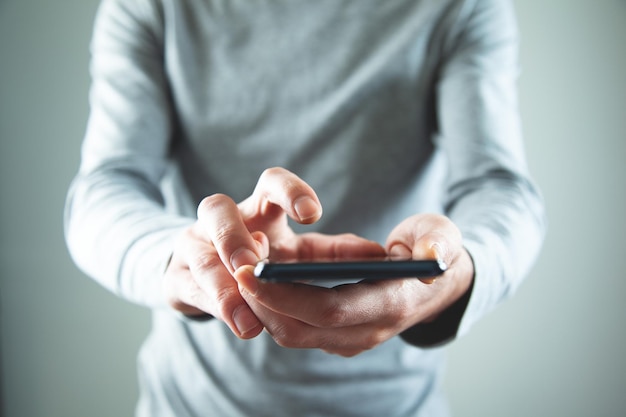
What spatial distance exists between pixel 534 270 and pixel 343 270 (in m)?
0.93

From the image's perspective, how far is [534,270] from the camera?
3.64 ft

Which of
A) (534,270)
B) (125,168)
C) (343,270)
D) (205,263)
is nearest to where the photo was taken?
(343,270)

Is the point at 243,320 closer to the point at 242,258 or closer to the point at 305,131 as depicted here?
the point at 242,258

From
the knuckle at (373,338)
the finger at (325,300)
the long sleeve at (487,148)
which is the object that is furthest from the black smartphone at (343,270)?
the long sleeve at (487,148)

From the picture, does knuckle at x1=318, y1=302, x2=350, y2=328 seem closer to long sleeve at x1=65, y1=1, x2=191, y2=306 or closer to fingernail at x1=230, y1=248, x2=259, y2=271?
fingernail at x1=230, y1=248, x2=259, y2=271

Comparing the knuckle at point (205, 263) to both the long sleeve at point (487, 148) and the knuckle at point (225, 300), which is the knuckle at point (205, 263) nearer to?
the knuckle at point (225, 300)

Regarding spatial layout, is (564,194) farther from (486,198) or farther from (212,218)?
(212,218)

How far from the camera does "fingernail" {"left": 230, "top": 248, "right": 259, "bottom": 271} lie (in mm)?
379

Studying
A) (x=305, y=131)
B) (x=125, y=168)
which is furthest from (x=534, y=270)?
(x=125, y=168)

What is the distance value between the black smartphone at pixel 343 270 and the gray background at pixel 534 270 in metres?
0.87

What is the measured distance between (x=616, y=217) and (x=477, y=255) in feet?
2.38

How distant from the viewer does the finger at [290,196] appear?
38cm

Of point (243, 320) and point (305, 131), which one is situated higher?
point (305, 131)

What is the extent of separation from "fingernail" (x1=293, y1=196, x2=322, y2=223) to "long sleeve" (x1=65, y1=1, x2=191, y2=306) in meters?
0.19
